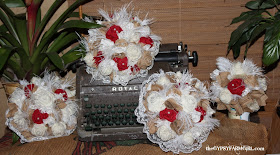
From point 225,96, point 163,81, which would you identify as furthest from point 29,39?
point 225,96

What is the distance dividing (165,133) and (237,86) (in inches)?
27.6

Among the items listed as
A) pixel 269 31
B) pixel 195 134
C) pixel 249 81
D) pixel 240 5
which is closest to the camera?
pixel 195 134

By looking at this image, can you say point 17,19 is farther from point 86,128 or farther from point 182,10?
point 182,10

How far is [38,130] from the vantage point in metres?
2.27

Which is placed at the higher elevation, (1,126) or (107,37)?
(107,37)

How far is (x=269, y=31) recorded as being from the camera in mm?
2416

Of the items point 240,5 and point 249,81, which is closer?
point 249,81

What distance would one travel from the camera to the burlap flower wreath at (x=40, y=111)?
7.43 ft

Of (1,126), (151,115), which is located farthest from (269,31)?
(1,126)

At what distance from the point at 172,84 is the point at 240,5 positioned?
1.47m

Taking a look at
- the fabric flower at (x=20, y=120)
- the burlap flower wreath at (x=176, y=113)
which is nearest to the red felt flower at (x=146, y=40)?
the burlap flower wreath at (x=176, y=113)

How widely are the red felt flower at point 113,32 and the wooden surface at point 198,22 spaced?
73cm

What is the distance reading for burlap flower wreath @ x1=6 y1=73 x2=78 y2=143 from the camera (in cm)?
226

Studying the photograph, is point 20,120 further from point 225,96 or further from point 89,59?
point 225,96
